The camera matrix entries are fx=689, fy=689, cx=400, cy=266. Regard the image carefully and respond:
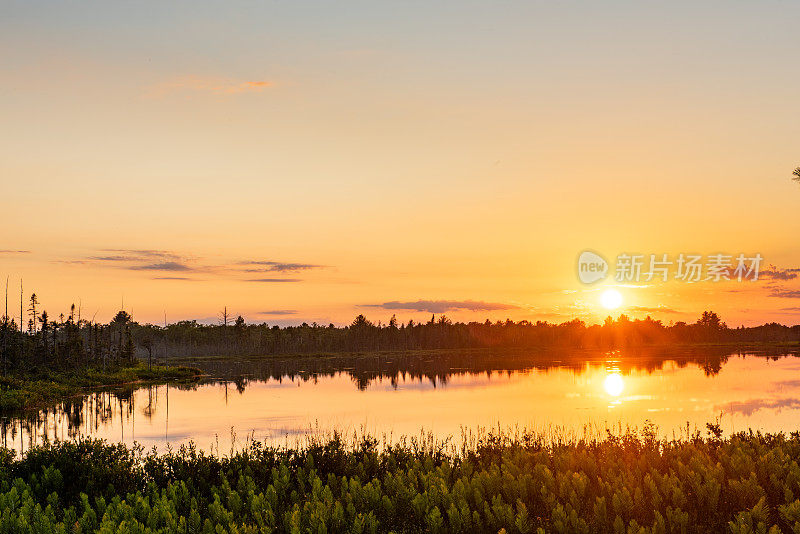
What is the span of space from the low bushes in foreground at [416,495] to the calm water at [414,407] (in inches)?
282

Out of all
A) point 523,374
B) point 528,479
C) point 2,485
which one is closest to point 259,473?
point 2,485

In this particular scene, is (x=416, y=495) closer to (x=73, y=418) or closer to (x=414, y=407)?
(x=414, y=407)

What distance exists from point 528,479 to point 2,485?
13054 millimetres

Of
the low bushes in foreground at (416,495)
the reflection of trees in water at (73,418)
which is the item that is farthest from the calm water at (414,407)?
the low bushes in foreground at (416,495)

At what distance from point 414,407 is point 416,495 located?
1272 inches

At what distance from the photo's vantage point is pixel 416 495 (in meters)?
15.5

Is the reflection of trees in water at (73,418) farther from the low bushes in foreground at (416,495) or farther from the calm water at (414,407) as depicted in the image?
the low bushes in foreground at (416,495)

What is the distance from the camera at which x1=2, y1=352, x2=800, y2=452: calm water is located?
1432 inches

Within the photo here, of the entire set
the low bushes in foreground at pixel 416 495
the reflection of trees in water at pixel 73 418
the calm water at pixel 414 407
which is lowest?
the calm water at pixel 414 407

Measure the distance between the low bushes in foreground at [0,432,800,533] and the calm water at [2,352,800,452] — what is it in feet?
23.5

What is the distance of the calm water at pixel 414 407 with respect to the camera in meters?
36.4

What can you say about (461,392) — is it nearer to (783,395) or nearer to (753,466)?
(783,395)

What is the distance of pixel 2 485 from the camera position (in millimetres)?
17297

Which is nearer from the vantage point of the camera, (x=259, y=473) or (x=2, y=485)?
(x=2, y=485)
